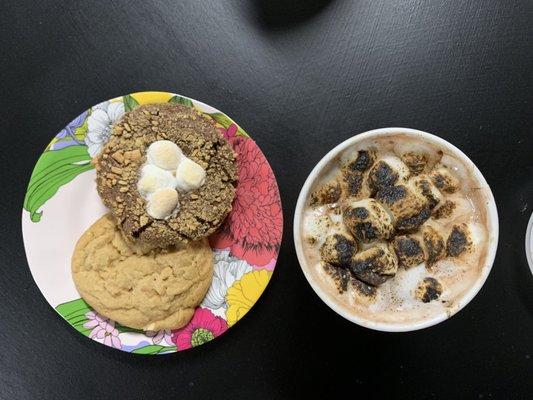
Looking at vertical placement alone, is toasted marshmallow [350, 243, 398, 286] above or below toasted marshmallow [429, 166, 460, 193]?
below

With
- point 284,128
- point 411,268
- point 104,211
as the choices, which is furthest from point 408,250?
point 104,211

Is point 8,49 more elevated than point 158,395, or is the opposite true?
point 8,49

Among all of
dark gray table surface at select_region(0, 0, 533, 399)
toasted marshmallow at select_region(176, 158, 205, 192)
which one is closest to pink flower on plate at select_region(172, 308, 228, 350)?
dark gray table surface at select_region(0, 0, 533, 399)

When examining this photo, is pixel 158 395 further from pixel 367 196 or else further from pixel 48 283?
pixel 367 196

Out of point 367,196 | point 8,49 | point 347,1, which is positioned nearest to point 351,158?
point 367,196

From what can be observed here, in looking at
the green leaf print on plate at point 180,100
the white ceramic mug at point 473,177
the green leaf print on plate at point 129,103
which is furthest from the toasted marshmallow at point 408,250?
the green leaf print on plate at point 129,103

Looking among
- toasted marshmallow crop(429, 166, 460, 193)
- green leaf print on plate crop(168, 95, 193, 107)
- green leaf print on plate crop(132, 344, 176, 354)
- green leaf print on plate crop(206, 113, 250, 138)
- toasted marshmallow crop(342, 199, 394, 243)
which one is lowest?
green leaf print on plate crop(132, 344, 176, 354)

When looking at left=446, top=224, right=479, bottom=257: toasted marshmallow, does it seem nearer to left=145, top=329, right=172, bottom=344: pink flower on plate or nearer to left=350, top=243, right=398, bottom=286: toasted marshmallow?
left=350, top=243, right=398, bottom=286: toasted marshmallow
